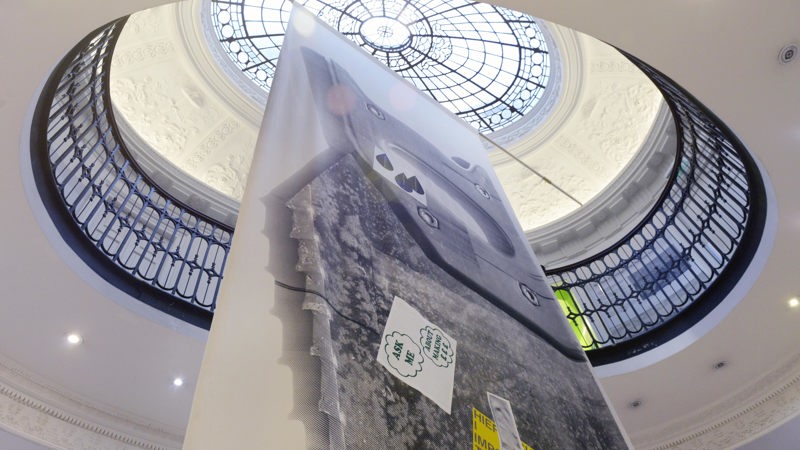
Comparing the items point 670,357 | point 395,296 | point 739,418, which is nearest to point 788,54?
point 670,357

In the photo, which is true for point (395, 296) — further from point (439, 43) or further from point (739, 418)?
point (439, 43)

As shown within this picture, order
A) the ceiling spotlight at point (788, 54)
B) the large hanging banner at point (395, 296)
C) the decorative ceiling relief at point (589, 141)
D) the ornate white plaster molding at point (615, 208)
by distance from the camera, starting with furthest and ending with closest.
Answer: the decorative ceiling relief at point (589, 141)
the ornate white plaster molding at point (615, 208)
the ceiling spotlight at point (788, 54)
the large hanging banner at point (395, 296)

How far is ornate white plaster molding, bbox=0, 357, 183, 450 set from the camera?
4.64 m

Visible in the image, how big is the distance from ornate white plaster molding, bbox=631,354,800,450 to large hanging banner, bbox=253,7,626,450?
13.5 feet

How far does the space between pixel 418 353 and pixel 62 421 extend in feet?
14.9

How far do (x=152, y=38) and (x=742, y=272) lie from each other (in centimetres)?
835

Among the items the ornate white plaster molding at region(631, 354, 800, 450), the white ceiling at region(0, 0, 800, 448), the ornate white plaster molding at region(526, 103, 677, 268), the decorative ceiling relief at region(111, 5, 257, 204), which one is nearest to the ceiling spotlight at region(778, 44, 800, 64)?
the white ceiling at region(0, 0, 800, 448)

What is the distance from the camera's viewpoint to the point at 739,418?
5891mm

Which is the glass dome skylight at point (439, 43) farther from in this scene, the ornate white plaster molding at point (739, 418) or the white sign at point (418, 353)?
the white sign at point (418, 353)

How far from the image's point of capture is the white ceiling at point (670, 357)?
3.36m

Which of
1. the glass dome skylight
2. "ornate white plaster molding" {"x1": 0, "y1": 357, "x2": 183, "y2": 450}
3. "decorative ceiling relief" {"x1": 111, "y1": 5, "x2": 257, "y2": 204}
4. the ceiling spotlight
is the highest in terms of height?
the ceiling spotlight

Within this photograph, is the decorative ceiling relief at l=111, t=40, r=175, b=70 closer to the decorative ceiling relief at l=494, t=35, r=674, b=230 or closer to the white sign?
the decorative ceiling relief at l=494, t=35, r=674, b=230

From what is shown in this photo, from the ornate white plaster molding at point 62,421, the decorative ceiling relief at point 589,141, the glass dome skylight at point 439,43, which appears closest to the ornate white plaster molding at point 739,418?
the decorative ceiling relief at point 589,141

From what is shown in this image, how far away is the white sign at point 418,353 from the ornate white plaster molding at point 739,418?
5245 mm
